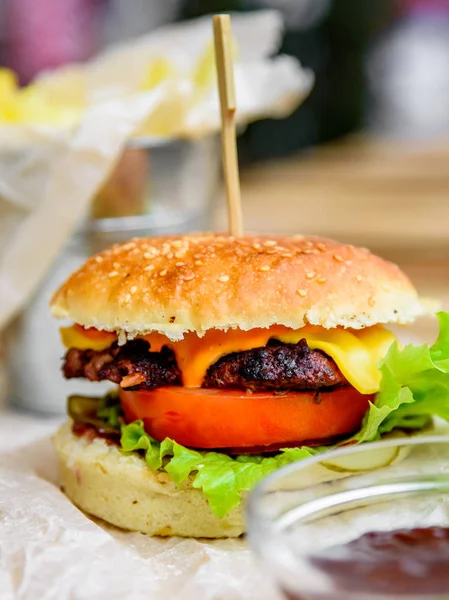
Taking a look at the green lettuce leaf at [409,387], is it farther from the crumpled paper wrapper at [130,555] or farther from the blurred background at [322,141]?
the blurred background at [322,141]

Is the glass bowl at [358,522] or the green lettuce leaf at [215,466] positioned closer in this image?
the glass bowl at [358,522]

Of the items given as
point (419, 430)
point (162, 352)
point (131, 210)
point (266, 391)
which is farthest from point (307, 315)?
point (131, 210)

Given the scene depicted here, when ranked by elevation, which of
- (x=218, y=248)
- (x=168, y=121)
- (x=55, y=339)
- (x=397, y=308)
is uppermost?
(x=168, y=121)

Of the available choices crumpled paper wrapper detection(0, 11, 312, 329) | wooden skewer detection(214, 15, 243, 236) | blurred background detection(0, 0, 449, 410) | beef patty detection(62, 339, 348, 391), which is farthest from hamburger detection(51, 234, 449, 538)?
blurred background detection(0, 0, 449, 410)

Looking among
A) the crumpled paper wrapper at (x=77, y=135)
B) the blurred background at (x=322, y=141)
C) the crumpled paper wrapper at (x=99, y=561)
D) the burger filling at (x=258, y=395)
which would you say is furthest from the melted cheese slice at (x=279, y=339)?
the blurred background at (x=322, y=141)

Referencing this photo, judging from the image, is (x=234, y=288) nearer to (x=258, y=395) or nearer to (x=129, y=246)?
(x=258, y=395)

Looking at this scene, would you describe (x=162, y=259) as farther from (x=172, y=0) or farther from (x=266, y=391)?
(x=172, y=0)
